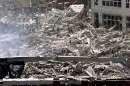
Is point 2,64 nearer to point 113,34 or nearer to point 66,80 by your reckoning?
point 66,80

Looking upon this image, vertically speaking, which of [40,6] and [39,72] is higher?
[40,6]

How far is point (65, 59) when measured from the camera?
31.5 m

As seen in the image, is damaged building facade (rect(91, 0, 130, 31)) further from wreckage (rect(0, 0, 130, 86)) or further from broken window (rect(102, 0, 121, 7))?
wreckage (rect(0, 0, 130, 86))

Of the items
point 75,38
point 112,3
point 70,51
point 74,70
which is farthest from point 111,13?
point 74,70

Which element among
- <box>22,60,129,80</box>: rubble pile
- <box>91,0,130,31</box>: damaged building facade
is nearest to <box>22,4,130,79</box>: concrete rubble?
<box>22,60,129,80</box>: rubble pile

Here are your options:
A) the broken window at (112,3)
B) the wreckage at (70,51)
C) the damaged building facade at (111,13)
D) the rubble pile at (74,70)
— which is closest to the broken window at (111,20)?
the damaged building facade at (111,13)

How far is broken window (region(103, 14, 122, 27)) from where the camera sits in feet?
158

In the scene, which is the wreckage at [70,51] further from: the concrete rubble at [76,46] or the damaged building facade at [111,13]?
the damaged building facade at [111,13]

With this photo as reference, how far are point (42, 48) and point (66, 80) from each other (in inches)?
631

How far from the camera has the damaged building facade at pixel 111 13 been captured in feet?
154

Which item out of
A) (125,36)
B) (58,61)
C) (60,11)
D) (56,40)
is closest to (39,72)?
(58,61)

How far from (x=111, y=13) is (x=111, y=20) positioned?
0.98m

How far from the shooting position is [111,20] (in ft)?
161

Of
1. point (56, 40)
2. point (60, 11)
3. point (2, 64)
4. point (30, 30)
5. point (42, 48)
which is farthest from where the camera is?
point (60, 11)
